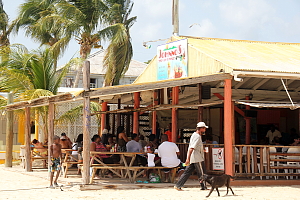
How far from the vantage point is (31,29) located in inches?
1156

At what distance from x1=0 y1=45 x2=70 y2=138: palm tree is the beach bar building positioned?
1402mm

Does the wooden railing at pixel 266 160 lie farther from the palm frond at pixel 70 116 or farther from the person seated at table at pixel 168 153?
the palm frond at pixel 70 116

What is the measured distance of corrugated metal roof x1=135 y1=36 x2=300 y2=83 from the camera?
12234mm

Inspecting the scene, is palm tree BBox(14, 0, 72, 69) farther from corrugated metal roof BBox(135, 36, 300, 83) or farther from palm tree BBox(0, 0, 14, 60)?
corrugated metal roof BBox(135, 36, 300, 83)

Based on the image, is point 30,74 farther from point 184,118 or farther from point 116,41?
Result: point 116,41

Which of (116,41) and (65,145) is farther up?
(116,41)

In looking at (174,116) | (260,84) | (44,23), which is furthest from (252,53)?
(44,23)

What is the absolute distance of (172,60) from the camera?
53.3ft

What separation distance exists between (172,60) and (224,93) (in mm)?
4868

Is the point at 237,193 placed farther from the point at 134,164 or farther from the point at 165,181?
the point at 134,164

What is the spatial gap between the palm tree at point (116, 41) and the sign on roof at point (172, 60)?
8.68 meters

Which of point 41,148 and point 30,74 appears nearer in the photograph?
point 41,148

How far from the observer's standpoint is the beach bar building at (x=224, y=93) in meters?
11.5

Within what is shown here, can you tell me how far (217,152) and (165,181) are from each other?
1.45 metres
